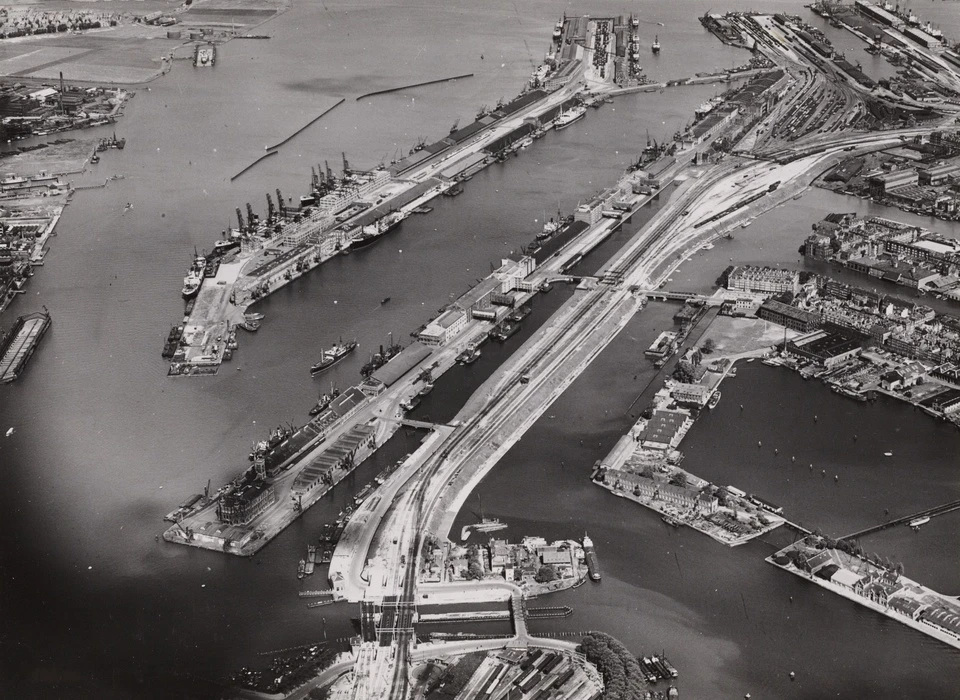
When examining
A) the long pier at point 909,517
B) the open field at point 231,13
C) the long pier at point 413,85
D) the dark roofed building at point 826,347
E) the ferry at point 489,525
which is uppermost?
the open field at point 231,13

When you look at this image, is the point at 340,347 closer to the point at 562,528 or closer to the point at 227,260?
the point at 227,260

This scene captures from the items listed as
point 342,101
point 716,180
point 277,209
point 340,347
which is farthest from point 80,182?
point 716,180

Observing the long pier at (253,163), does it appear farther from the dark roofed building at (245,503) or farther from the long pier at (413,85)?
the dark roofed building at (245,503)

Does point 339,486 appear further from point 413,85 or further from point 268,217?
point 413,85

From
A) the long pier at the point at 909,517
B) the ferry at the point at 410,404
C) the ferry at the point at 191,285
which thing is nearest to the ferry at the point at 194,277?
the ferry at the point at 191,285

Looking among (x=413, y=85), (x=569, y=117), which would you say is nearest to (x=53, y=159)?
(x=413, y=85)

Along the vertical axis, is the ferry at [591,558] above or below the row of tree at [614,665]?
below
